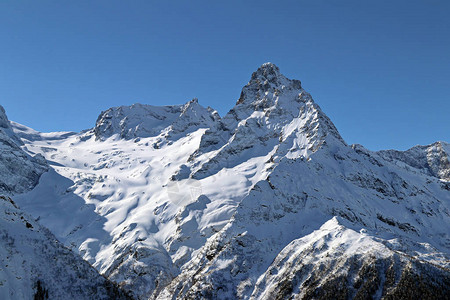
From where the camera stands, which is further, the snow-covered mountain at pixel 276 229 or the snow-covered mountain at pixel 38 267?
the snow-covered mountain at pixel 276 229

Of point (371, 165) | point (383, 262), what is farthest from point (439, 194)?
point (383, 262)

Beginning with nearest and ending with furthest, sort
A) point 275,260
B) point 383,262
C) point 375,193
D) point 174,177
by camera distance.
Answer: point 383,262
point 275,260
point 375,193
point 174,177

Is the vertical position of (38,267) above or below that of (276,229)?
below

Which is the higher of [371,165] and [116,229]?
[371,165]

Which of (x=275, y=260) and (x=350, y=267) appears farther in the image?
(x=275, y=260)

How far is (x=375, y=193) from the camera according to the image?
16412 cm

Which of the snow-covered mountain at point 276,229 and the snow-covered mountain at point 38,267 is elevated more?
the snow-covered mountain at point 276,229

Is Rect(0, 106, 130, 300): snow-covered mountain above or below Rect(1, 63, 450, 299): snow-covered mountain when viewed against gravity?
below

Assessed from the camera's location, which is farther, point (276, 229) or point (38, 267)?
point (276, 229)

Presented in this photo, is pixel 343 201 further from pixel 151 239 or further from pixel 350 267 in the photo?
pixel 151 239

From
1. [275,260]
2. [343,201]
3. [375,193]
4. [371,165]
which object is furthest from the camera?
[371,165]

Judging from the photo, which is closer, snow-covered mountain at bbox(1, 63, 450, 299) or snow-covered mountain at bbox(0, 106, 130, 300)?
snow-covered mountain at bbox(0, 106, 130, 300)

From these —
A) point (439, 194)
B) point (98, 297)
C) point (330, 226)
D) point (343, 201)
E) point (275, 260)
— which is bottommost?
point (98, 297)

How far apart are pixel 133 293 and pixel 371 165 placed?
119 m
